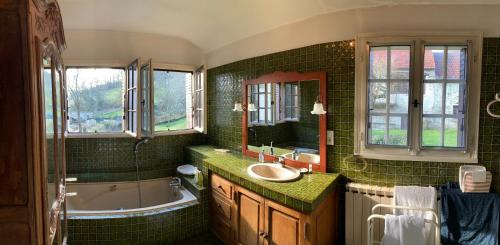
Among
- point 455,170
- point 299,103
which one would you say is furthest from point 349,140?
point 455,170

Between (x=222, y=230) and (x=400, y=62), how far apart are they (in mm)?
2338

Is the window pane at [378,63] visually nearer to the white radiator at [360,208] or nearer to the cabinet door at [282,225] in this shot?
the white radiator at [360,208]

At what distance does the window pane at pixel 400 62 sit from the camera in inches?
85.2

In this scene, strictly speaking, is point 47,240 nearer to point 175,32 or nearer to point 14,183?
point 14,183

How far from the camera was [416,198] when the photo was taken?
202 centimetres

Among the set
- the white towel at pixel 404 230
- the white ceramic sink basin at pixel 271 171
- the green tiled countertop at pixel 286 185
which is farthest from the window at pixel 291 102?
the white towel at pixel 404 230

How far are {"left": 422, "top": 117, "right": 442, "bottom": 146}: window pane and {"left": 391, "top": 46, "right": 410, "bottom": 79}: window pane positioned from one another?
408 mm

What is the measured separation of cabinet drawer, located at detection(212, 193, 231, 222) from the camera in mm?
2615

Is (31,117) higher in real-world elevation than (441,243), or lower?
higher

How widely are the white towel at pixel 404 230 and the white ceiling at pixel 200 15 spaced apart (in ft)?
5.47

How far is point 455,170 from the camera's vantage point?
6.75ft

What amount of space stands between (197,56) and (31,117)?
3.26 metres

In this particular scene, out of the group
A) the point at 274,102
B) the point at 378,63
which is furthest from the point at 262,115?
the point at 378,63

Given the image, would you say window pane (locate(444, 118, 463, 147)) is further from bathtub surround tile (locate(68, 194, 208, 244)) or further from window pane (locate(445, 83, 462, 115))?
bathtub surround tile (locate(68, 194, 208, 244))
